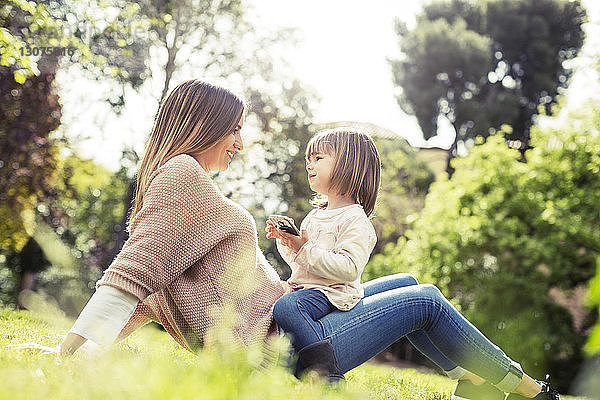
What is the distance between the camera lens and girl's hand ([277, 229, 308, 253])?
2.65 metres

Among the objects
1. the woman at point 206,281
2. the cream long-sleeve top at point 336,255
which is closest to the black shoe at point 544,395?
the woman at point 206,281

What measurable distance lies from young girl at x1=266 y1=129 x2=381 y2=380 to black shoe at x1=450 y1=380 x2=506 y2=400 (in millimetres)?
814

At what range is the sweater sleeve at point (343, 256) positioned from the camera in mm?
2520

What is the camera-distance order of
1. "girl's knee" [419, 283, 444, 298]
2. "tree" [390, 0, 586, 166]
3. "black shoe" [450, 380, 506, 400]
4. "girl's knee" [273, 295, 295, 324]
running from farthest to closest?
"tree" [390, 0, 586, 166]
"black shoe" [450, 380, 506, 400]
"girl's knee" [419, 283, 444, 298]
"girl's knee" [273, 295, 295, 324]

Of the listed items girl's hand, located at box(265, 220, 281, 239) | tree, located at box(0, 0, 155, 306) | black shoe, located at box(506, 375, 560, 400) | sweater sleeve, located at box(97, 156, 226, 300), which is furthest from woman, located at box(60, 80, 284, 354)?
tree, located at box(0, 0, 155, 306)

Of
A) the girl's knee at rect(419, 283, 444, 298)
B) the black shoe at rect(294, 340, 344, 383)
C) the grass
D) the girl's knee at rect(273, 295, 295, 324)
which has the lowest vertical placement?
the black shoe at rect(294, 340, 344, 383)

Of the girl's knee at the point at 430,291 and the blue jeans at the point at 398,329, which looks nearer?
the blue jeans at the point at 398,329

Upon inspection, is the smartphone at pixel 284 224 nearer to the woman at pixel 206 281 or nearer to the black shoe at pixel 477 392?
the woman at pixel 206 281

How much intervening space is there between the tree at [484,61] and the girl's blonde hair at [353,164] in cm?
2334

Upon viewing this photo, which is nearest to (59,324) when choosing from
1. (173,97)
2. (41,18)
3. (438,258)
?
(41,18)

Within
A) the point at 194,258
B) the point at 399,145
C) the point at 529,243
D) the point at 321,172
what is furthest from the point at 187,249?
the point at 399,145

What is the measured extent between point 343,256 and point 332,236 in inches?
9.0

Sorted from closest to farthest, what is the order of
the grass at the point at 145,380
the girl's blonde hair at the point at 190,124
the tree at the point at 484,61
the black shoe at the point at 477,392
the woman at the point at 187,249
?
the grass at the point at 145,380
the woman at the point at 187,249
the girl's blonde hair at the point at 190,124
the black shoe at the point at 477,392
the tree at the point at 484,61

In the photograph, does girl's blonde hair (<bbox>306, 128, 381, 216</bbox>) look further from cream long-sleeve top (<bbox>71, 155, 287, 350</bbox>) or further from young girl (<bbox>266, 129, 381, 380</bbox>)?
cream long-sleeve top (<bbox>71, 155, 287, 350</bbox>)
